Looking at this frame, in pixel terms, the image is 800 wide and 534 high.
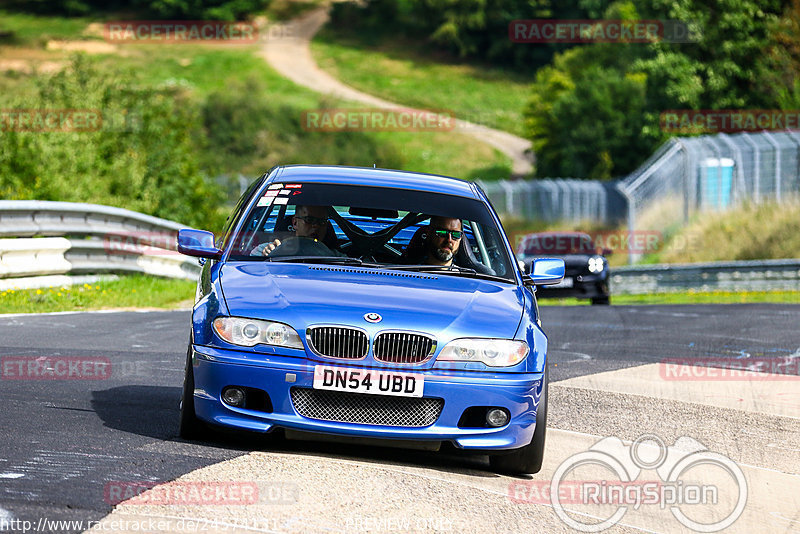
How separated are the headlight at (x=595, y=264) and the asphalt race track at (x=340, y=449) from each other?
1121 cm

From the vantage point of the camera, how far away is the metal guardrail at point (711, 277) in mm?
26391

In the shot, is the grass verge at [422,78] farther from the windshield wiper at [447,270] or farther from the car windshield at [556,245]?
the windshield wiper at [447,270]

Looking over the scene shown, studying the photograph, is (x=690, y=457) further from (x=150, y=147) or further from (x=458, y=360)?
(x=150, y=147)

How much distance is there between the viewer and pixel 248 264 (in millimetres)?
6887

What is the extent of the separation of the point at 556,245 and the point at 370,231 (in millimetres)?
18215

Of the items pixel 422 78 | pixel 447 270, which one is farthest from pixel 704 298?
pixel 422 78

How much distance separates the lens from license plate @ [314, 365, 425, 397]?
6000 millimetres

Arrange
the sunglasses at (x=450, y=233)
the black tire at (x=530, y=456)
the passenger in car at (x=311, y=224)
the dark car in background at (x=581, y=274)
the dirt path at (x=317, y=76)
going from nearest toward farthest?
the black tire at (x=530, y=456) < the passenger in car at (x=311, y=224) < the sunglasses at (x=450, y=233) < the dark car in background at (x=581, y=274) < the dirt path at (x=317, y=76)

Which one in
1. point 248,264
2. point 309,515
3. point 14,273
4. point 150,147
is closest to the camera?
point 309,515

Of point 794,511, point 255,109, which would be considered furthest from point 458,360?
point 255,109

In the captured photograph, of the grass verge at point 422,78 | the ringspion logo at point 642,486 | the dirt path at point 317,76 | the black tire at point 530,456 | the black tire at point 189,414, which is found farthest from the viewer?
the grass verge at point 422,78

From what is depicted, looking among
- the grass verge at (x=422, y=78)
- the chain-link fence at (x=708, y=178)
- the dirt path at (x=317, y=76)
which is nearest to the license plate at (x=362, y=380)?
the chain-link fence at (x=708, y=178)

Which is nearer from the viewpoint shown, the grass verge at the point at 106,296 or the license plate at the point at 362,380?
the license plate at the point at 362,380

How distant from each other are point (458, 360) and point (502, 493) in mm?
668
